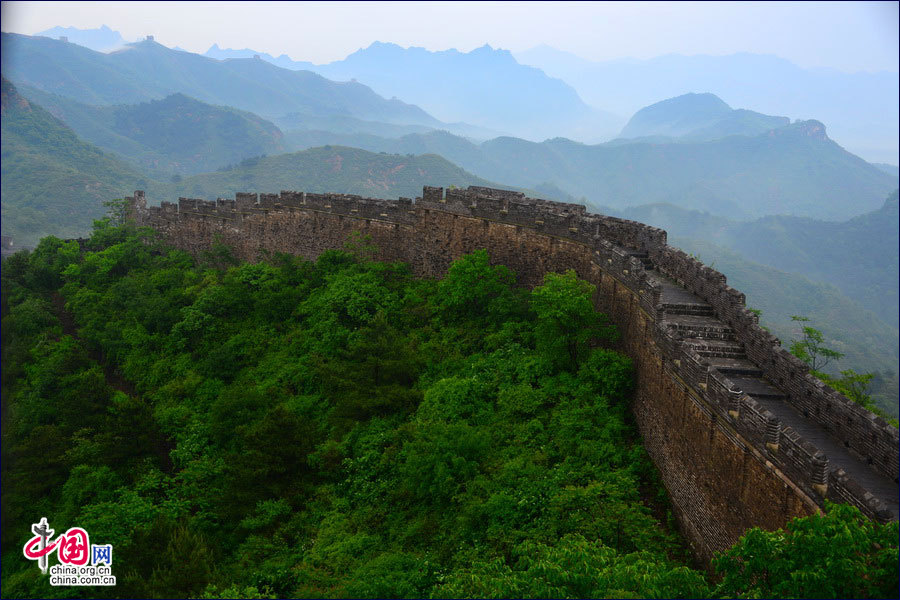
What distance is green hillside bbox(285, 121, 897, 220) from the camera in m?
118

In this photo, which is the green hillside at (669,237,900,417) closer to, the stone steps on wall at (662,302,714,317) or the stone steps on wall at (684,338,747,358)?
the stone steps on wall at (662,302,714,317)

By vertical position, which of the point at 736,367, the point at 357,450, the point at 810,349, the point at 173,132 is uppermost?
the point at 173,132

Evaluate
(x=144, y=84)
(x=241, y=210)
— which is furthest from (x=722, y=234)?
(x=144, y=84)

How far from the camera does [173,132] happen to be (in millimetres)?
120938

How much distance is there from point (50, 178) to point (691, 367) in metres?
75.0

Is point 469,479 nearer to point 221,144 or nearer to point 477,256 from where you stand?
point 477,256

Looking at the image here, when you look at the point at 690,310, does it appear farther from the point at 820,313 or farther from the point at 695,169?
the point at 695,169

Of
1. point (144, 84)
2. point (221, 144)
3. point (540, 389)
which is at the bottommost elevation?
point (540, 389)

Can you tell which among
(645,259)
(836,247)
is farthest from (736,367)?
(836,247)

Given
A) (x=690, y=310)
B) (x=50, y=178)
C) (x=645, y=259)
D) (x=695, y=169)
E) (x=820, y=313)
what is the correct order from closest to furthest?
(x=690, y=310), (x=645, y=259), (x=820, y=313), (x=50, y=178), (x=695, y=169)

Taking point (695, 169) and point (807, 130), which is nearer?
point (807, 130)

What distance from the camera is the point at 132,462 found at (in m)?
15.8

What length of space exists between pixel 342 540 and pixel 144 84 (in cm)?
18633

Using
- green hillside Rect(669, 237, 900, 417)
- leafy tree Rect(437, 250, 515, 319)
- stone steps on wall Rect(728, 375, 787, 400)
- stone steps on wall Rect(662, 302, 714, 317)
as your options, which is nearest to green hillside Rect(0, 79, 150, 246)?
leafy tree Rect(437, 250, 515, 319)
